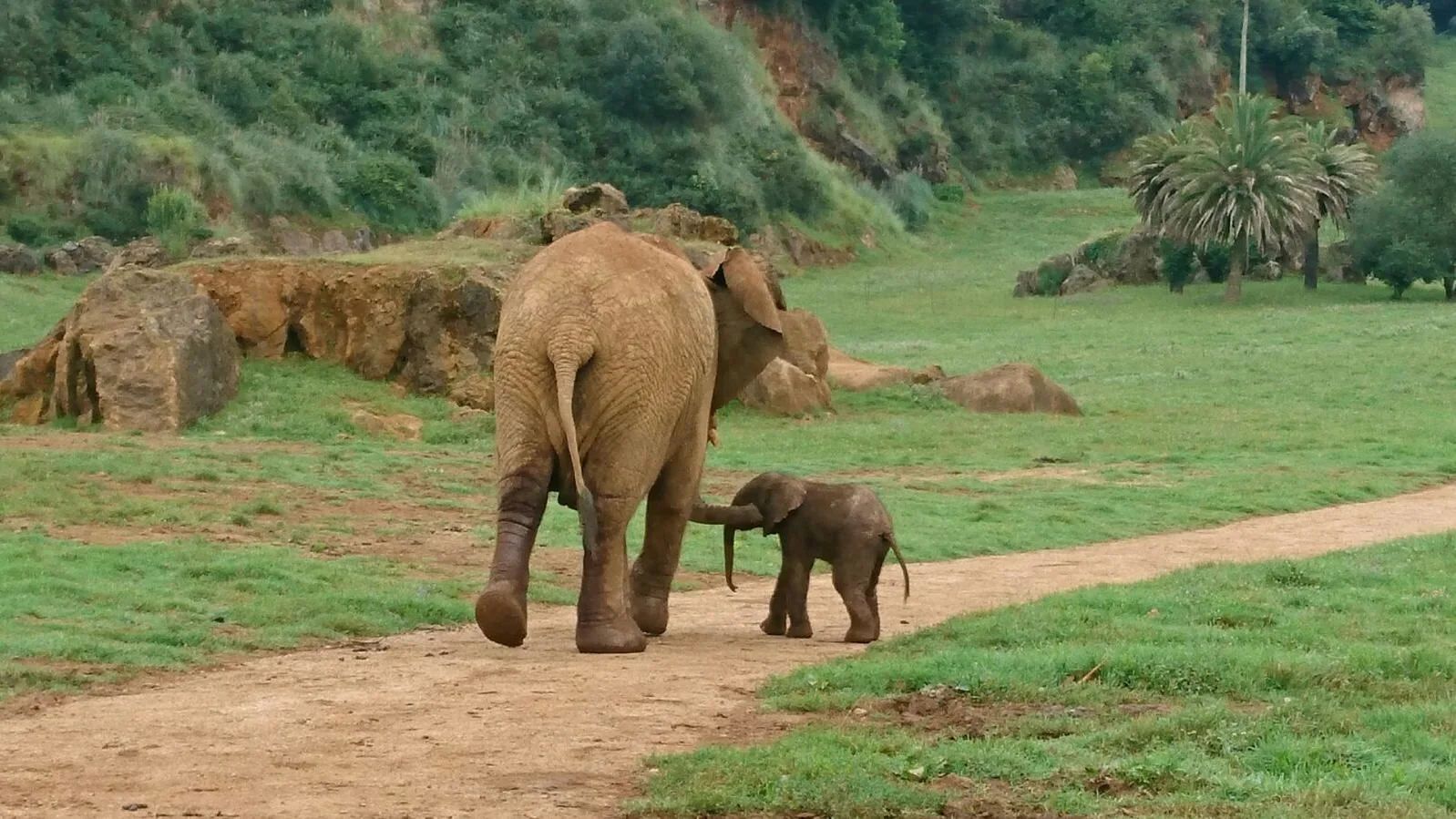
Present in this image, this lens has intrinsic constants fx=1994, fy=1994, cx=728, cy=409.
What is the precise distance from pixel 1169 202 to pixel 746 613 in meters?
38.2

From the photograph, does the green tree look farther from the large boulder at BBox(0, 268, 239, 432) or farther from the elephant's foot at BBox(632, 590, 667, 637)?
the elephant's foot at BBox(632, 590, 667, 637)

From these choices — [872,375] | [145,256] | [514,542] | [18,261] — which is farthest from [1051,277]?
[514,542]

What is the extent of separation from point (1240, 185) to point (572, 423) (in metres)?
40.2

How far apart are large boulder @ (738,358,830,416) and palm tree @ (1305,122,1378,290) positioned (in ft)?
85.1

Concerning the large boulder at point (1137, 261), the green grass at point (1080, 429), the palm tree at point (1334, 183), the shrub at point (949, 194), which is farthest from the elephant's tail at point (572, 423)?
the shrub at point (949, 194)

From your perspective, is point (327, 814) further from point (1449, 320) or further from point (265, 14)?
point (265, 14)

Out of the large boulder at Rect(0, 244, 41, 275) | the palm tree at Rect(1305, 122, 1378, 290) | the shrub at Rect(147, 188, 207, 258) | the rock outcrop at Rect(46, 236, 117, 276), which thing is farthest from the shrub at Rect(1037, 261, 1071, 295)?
the large boulder at Rect(0, 244, 41, 275)

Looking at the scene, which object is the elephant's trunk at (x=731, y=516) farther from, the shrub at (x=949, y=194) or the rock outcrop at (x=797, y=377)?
the shrub at (x=949, y=194)

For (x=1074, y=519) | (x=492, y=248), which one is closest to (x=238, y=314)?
(x=492, y=248)

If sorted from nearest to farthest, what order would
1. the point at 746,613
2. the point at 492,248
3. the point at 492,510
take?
the point at 746,613
the point at 492,510
the point at 492,248

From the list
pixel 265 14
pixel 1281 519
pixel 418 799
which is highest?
pixel 265 14

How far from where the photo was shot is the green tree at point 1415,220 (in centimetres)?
4616

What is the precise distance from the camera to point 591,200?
89.9 ft

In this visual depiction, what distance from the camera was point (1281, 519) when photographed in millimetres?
19000
